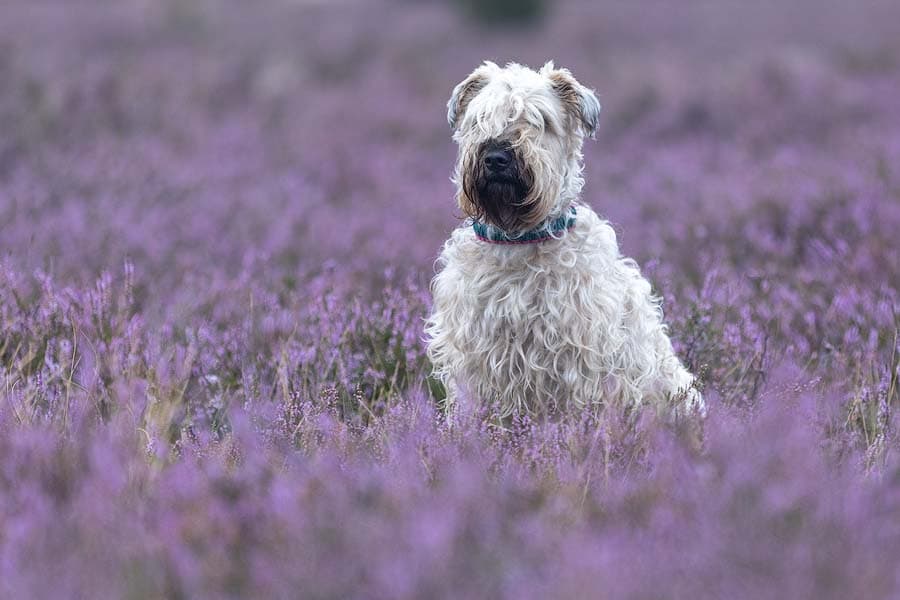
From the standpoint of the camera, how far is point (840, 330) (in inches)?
215

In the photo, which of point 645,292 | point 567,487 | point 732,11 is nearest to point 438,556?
point 567,487

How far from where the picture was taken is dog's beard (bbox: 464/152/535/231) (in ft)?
14.2

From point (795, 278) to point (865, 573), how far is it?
4196 mm

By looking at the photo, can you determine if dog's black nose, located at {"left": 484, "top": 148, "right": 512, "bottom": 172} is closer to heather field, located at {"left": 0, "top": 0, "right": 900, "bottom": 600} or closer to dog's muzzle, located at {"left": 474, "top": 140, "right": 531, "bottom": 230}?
dog's muzzle, located at {"left": 474, "top": 140, "right": 531, "bottom": 230}

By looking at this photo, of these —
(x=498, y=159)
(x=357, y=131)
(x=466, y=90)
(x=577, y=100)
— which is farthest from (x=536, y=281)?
(x=357, y=131)

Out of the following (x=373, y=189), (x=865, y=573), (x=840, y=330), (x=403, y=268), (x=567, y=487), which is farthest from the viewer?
(x=373, y=189)

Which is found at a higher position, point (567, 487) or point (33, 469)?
point (567, 487)

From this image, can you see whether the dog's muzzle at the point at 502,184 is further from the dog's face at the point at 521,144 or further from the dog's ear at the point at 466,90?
the dog's ear at the point at 466,90

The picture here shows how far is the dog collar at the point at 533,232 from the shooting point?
4484 millimetres

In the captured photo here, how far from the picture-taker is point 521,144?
14.3 ft

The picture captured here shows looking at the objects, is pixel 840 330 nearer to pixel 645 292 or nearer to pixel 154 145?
pixel 645 292

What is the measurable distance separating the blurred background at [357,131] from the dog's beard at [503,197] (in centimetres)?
250

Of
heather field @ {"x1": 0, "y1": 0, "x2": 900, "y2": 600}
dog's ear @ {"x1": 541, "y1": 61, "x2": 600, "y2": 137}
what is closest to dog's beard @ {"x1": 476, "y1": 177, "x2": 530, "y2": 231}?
dog's ear @ {"x1": 541, "y1": 61, "x2": 600, "y2": 137}

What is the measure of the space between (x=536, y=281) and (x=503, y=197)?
0.35m
